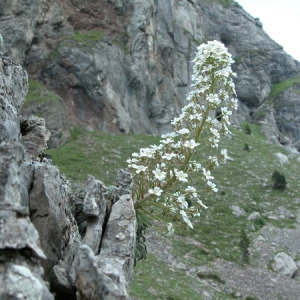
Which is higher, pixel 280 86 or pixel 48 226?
pixel 280 86

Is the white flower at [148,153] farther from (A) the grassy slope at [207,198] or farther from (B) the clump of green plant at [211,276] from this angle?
(B) the clump of green plant at [211,276]

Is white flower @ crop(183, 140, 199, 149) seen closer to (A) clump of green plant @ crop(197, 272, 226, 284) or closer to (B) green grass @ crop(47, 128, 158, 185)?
(A) clump of green plant @ crop(197, 272, 226, 284)

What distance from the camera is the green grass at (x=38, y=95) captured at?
130 ft

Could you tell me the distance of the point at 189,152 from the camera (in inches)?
317

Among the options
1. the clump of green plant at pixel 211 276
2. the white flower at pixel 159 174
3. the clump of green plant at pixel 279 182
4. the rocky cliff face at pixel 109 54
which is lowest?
the clump of green plant at pixel 211 276

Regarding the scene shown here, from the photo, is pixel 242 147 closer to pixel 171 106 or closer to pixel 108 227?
pixel 171 106

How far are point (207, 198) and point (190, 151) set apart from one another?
2573cm

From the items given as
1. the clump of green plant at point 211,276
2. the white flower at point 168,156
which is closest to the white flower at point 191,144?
the white flower at point 168,156

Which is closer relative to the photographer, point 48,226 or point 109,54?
point 48,226

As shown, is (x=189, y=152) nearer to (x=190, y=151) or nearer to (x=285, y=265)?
(x=190, y=151)

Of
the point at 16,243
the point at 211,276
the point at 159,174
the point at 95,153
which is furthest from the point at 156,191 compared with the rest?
the point at 95,153

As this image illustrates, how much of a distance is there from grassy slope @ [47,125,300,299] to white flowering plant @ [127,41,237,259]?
7.53 meters

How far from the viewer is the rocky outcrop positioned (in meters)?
4.82

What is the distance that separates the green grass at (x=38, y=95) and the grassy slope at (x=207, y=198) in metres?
3.98
